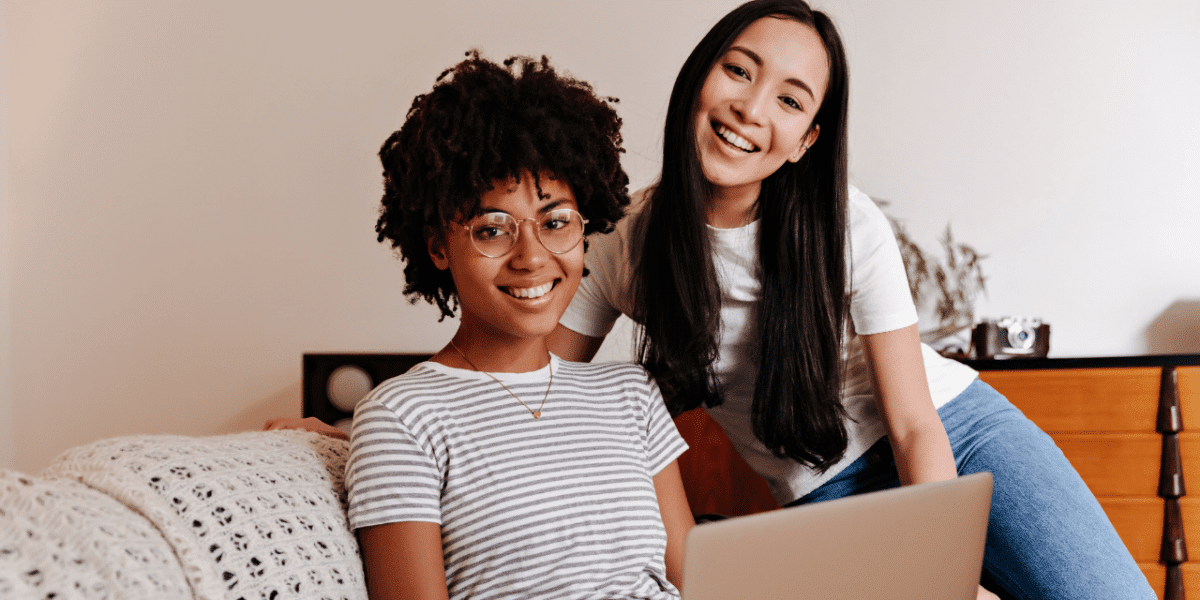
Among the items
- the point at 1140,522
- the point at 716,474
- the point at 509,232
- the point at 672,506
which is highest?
the point at 509,232

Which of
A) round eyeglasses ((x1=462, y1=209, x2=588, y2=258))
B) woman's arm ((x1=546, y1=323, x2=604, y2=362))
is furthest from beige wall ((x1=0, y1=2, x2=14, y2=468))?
round eyeglasses ((x1=462, y1=209, x2=588, y2=258))

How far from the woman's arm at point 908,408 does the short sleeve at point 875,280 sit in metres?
0.02

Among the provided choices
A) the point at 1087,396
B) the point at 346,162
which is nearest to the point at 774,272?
the point at 1087,396

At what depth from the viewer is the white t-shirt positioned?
48.1 inches

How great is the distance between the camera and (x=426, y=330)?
9.30 feet

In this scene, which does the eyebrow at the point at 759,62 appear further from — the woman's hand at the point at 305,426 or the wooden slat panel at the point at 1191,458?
the wooden slat panel at the point at 1191,458

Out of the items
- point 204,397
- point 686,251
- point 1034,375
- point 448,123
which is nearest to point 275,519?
point 448,123

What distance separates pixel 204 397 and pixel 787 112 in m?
2.60

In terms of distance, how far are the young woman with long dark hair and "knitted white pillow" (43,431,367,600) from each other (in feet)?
1.66

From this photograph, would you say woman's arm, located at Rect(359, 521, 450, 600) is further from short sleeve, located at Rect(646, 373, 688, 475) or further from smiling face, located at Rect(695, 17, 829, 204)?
smiling face, located at Rect(695, 17, 829, 204)

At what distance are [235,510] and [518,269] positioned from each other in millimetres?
346

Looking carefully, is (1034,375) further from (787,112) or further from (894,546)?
(894,546)

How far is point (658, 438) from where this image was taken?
988mm

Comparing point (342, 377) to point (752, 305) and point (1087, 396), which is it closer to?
point (752, 305)
